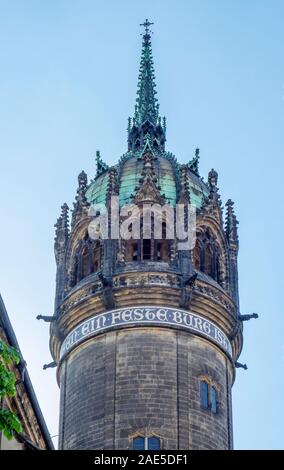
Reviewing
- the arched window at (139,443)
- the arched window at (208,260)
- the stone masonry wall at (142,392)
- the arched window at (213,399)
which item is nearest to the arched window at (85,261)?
the stone masonry wall at (142,392)

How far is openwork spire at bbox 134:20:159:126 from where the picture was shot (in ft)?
211

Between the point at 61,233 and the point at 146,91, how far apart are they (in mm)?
11764

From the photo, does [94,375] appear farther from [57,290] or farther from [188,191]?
[188,191]

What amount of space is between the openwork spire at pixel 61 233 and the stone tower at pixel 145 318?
0.18ft

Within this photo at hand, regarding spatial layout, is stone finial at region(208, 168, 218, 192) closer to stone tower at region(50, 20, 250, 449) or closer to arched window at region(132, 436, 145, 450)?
stone tower at region(50, 20, 250, 449)

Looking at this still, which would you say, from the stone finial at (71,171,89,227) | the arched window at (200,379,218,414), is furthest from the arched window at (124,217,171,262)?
the arched window at (200,379,218,414)

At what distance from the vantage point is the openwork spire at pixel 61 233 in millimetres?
57219

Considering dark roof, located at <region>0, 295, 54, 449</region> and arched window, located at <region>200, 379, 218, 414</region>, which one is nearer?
dark roof, located at <region>0, 295, 54, 449</region>

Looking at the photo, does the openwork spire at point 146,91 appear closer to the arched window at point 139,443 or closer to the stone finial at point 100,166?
the stone finial at point 100,166

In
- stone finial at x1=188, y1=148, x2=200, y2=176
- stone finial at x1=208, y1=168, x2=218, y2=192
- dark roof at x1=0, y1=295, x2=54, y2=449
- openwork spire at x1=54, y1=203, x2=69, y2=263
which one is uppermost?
stone finial at x1=188, y1=148, x2=200, y2=176

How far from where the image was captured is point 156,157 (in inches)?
2291

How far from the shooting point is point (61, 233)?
5762cm

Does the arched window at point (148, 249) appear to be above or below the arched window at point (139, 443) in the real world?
above

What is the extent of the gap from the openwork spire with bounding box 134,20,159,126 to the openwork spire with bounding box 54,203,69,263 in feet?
24.9
